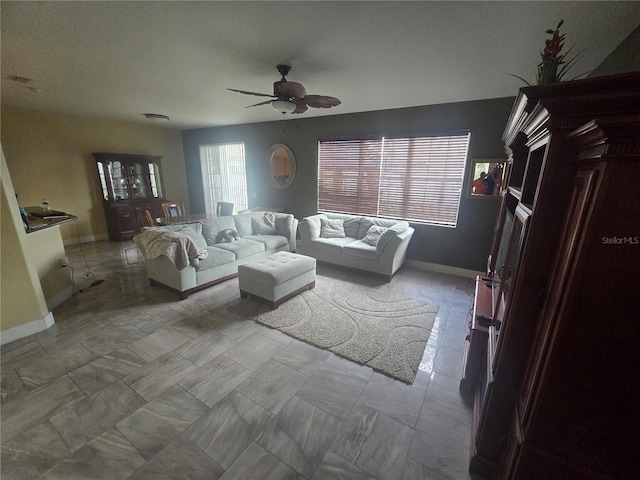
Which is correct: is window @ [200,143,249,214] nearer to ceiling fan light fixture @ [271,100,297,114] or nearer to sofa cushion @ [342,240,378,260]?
sofa cushion @ [342,240,378,260]

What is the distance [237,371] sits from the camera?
6.70 feet

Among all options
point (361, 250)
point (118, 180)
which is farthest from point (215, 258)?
point (118, 180)

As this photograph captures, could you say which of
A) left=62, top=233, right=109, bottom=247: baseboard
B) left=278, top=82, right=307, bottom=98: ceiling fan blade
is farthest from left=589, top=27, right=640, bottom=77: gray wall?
left=62, top=233, right=109, bottom=247: baseboard

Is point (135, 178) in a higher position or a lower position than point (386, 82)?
lower

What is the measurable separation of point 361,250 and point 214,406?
2.71 meters

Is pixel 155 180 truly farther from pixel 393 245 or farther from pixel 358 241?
pixel 393 245

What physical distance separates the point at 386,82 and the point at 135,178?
597cm

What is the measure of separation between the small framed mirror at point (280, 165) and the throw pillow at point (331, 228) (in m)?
1.40

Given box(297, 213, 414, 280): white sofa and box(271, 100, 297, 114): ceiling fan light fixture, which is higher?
box(271, 100, 297, 114): ceiling fan light fixture

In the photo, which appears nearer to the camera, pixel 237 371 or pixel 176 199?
pixel 237 371

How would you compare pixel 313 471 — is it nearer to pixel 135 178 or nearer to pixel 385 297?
pixel 385 297

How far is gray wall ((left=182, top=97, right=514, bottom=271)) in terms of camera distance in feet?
11.7

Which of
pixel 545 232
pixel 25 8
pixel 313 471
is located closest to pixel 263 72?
pixel 25 8

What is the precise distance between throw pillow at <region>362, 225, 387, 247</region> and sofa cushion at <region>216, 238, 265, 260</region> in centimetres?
170
